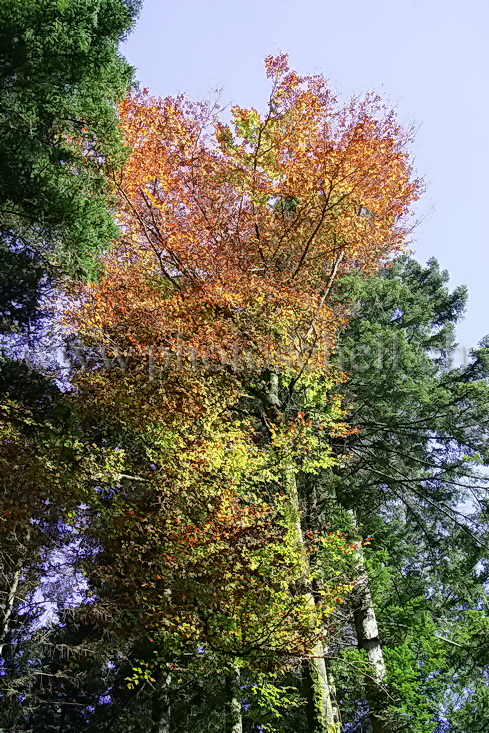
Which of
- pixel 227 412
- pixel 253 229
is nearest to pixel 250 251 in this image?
pixel 253 229

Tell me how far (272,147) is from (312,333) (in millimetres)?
4540

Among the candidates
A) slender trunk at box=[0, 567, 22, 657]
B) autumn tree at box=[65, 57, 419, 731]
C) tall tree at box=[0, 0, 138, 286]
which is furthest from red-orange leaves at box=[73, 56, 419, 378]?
slender trunk at box=[0, 567, 22, 657]

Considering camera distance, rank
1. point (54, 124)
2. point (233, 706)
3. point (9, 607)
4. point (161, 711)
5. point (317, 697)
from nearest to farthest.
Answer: point (317, 697) < point (54, 124) < point (9, 607) < point (233, 706) < point (161, 711)

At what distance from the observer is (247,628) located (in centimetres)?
646

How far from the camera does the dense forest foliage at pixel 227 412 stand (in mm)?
7246

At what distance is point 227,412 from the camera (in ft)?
30.3

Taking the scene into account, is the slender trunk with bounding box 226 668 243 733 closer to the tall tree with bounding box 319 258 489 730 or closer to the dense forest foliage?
the dense forest foliage

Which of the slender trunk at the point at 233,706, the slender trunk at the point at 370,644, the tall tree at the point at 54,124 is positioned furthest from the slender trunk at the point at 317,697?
the tall tree at the point at 54,124

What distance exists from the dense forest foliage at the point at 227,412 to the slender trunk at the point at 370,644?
5 centimetres

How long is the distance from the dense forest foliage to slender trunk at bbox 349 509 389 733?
0.05m

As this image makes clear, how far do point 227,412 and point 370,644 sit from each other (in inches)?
175

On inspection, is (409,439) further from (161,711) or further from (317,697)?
(161,711)

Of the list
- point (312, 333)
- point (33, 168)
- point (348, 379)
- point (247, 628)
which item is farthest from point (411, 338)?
point (33, 168)

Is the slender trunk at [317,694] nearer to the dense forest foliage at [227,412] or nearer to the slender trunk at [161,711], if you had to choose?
the dense forest foliage at [227,412]
